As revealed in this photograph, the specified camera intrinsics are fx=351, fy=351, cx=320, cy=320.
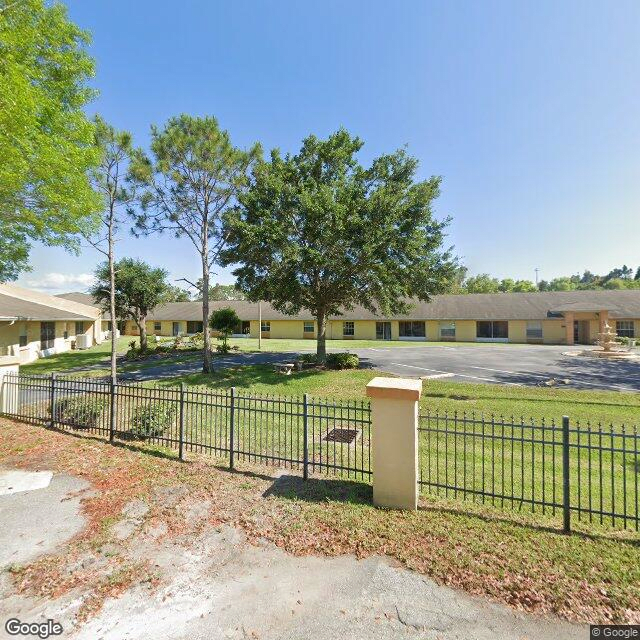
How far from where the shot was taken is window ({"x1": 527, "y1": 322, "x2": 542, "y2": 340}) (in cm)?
3675

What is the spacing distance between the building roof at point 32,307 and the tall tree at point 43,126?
14.3m

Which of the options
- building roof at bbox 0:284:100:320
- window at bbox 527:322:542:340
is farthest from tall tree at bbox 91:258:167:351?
window at bbox 527:322:542:340

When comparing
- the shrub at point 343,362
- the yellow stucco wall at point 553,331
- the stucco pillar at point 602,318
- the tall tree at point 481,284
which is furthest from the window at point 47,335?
the tall tree at point 481,284

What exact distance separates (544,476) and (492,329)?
119 feet

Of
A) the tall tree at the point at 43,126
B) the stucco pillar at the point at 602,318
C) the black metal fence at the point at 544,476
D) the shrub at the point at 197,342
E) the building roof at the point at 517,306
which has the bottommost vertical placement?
the black metal fence at the point at 544,476

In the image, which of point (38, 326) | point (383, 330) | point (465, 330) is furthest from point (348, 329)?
point (38, 326)

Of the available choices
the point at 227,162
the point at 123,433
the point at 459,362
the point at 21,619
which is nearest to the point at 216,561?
the point at 21,619

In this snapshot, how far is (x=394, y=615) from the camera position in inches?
142

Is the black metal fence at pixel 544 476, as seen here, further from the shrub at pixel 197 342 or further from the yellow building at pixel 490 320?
the shrub at pixel 197 342

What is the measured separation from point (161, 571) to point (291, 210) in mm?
16641

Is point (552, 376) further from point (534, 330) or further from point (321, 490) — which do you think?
point (534, 330)

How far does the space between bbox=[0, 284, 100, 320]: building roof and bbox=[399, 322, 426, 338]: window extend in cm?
3276

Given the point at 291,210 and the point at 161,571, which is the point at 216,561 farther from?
the point at 291,210

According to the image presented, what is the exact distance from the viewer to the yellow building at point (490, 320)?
114 feet
